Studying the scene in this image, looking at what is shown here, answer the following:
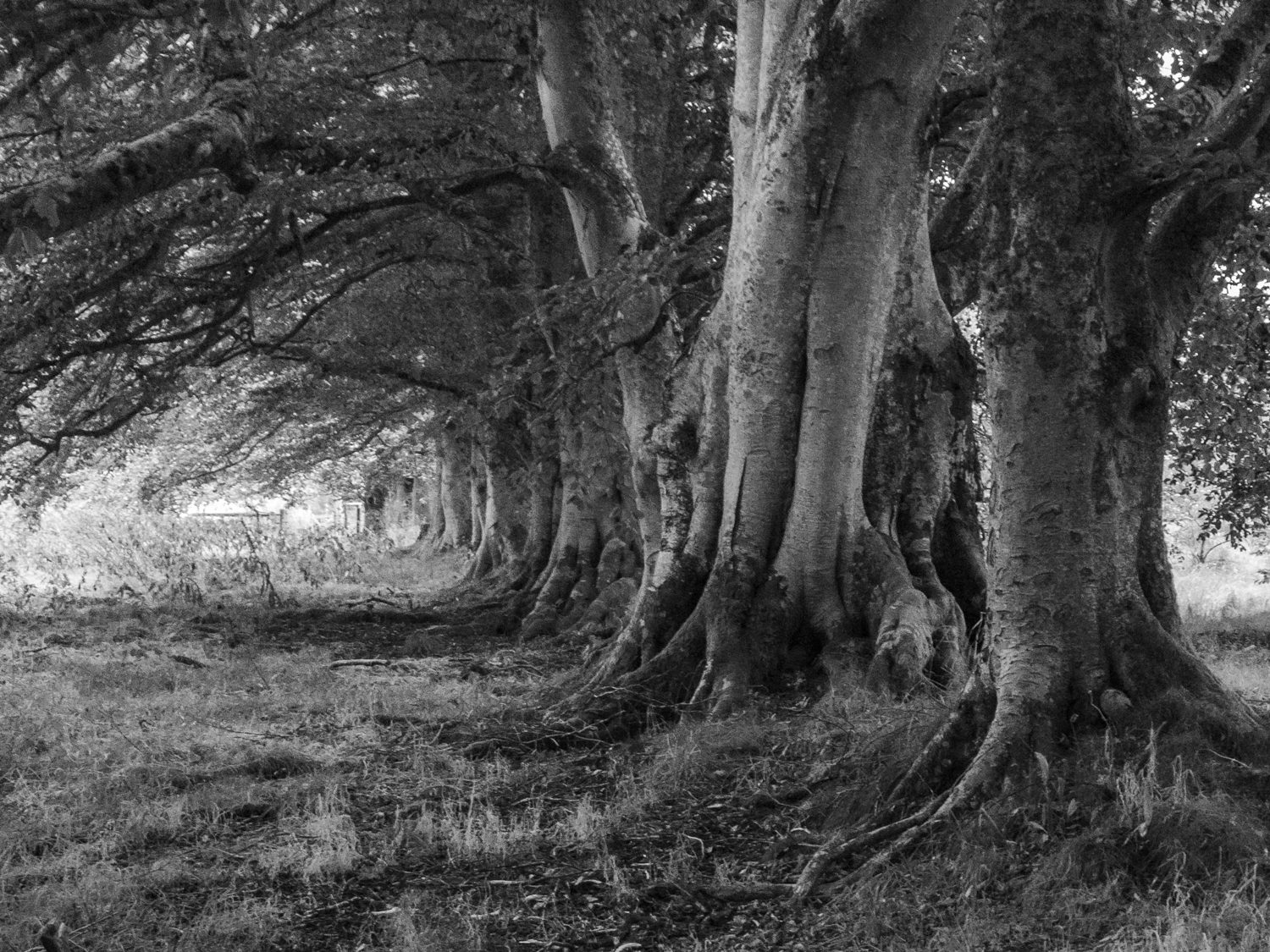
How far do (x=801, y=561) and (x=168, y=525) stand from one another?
17.3 m

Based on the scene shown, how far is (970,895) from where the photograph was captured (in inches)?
159

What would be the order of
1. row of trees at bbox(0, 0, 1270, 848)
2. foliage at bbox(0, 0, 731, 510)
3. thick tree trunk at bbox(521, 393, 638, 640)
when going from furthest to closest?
thick tree trunk at bbox(521, 393, 638, 640), foliage at bbox(0, 0, 731, 510), row of trees at bbox(0, 0, 1270, 848)

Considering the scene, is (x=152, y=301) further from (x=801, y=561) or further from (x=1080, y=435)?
(x=1080, y=435)

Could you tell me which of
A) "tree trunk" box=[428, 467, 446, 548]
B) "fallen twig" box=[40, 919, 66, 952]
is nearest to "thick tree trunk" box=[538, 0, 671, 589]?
"fallen twig" box=[40, 919, 66, 952]

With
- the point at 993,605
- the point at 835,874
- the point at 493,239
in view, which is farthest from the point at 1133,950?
the point at 493,239

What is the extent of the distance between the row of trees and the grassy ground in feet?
1.32

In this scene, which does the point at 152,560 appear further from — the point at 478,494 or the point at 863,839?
the point at 863,839

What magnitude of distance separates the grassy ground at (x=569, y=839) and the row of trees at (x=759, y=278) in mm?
401

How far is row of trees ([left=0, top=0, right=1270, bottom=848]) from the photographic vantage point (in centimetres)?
472

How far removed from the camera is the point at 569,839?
5.23 m

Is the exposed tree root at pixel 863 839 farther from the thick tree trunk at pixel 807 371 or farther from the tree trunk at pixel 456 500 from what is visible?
the tree trunk at pixel 456 500

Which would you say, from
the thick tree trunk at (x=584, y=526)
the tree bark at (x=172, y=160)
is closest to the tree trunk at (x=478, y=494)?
the thick tree trunk at (x=584, y=526)

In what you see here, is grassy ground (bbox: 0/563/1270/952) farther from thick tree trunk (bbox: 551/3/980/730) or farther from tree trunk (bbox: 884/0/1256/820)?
thick tree trunk (bbox: 551/3/980/730)

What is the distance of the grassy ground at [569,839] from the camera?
157 inches
